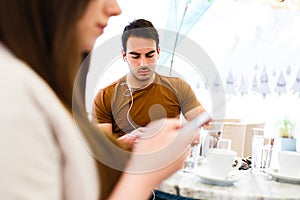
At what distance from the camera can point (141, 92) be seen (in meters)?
1.93

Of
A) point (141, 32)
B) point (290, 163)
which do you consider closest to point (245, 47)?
point (141, 32)

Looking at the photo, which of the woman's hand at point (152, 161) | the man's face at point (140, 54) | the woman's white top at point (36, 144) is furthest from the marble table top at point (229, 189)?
the man's face at point (140, 54)

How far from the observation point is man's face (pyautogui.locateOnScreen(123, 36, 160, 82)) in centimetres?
175

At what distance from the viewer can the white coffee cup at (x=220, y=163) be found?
1.09 meters

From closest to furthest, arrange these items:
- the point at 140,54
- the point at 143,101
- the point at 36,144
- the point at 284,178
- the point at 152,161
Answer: the point at 36,144 → the point at 152,161 → the point at 284,178 → the point at 140,54 → the point at 143,101

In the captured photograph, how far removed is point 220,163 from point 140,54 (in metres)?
0.85

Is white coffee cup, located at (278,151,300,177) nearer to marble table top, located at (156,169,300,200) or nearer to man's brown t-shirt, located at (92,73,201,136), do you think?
marble table top, located at (156,169,300,200)

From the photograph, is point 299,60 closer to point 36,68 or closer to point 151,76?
point 151,76

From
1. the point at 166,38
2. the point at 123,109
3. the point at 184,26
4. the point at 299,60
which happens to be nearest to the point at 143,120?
the point at 123,109

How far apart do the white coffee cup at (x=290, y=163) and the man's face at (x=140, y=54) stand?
2.72 feet

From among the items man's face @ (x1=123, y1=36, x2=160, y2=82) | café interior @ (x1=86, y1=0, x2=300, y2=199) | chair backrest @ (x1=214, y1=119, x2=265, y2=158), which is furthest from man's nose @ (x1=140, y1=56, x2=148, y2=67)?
chair backrest @ (x1=214, y1=119, x2=265, y2=158)

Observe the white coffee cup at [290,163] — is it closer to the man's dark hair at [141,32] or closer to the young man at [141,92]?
the young man at [141,92]

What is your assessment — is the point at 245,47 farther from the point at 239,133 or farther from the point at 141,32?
the point at 141,32

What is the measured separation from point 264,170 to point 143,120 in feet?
2.17
